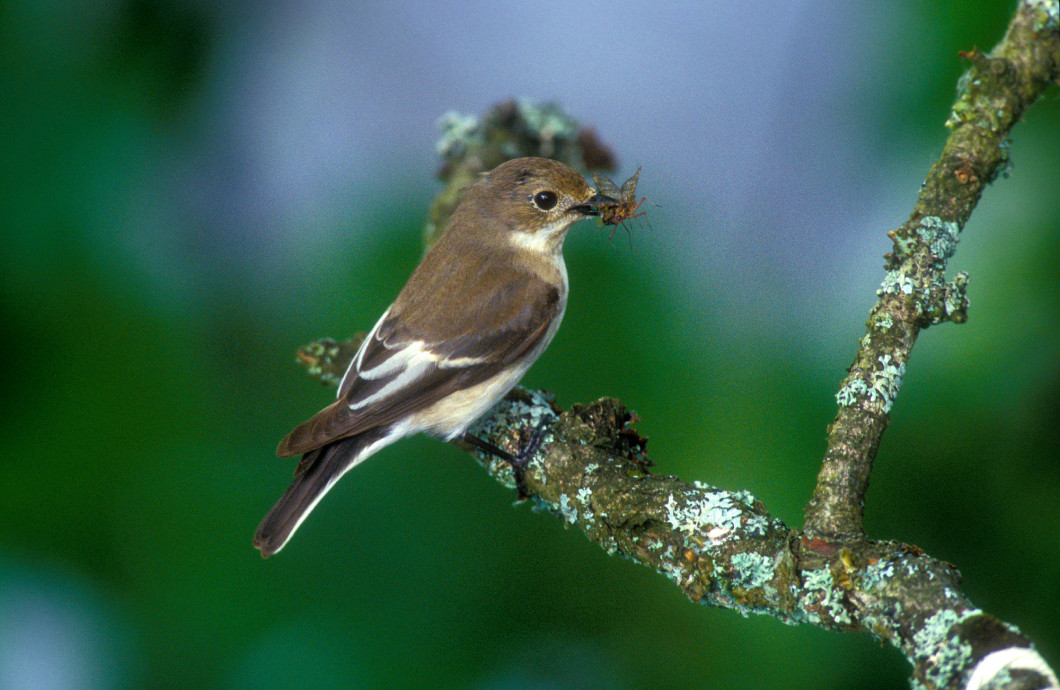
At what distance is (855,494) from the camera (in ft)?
4.95

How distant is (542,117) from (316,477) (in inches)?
64.4

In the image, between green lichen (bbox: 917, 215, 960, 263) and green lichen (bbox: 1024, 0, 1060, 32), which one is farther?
green lichen (bbox: 1024, 0, 1060, 32)

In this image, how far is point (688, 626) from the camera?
204cm

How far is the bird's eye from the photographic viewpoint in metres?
2.58

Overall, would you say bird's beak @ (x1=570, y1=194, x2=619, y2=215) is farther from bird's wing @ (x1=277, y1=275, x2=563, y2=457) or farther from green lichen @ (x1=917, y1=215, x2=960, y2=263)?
green lichen @ (x1=917, y1=215, x2=960, y2=263)

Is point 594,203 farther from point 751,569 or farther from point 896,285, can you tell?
point 751,569

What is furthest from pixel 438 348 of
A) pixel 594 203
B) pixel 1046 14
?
pixel 1046 14

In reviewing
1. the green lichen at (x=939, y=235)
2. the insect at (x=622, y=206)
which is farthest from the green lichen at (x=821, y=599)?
the insect at (x=622, y=206)

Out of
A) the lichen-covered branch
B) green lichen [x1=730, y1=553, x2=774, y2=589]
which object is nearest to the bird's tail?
green lichen [x1=730, y1=553, x2=774, y2=589]

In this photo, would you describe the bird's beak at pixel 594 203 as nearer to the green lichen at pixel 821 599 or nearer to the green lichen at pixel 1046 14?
the green lichen at pixel 1046 14

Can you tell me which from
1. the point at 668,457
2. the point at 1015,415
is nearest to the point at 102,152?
the point at 668,457

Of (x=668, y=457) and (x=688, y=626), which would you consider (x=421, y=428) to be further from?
(x=688, y=626)

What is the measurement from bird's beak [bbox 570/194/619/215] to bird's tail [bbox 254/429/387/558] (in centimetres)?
92

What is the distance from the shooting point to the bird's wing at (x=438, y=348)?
7.41ft
